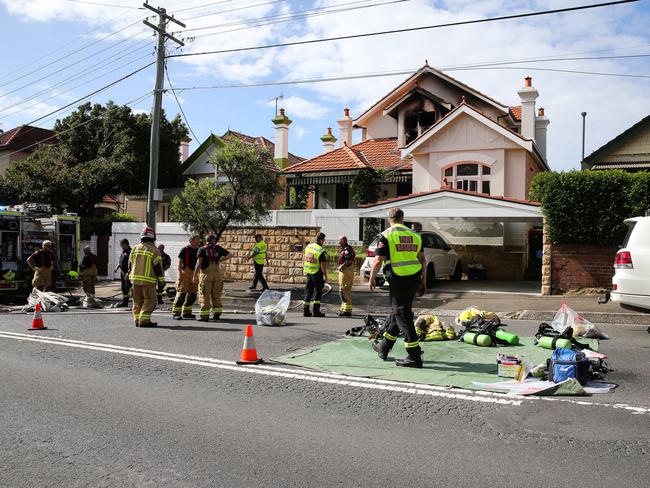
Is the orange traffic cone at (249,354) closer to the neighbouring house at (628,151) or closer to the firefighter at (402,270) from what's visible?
the firefighter at (402,270)

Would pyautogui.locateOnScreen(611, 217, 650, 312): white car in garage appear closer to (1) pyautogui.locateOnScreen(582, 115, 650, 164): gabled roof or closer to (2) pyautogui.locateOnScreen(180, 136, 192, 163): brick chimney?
(1) pyautogui.locateOnScreen(582, 115, 650, 164): gabled roof

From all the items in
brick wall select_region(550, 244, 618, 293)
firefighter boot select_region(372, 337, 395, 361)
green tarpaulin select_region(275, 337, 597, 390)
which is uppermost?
brick wall select_region(550, 244, 618, 293)

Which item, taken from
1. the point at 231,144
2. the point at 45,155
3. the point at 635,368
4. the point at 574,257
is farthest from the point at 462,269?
the point at 45,155

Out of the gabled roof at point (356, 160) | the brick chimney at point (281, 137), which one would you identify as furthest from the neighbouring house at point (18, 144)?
the gabled roof at point (356, 160)

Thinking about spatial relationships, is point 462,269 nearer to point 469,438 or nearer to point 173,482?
point 469,438

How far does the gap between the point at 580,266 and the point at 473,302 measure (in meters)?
2.64

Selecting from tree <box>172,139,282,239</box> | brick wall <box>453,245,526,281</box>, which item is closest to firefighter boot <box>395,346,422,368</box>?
tree <box>172,139,282,239</box>

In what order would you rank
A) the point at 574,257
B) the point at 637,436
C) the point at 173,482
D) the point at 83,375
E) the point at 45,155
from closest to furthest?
the point at 173,482
the point at 637,436
the point at 83,375
the point at 574,257
the point at 45,155

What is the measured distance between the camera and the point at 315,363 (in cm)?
682

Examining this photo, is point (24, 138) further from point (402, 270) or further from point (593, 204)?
point (402, 270)

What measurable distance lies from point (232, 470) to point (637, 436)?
9.69 feet

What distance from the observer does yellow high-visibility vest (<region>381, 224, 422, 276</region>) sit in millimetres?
6641

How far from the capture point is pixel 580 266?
44.1 ft

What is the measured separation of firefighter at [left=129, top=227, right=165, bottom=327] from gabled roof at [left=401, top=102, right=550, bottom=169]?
13.1 m
